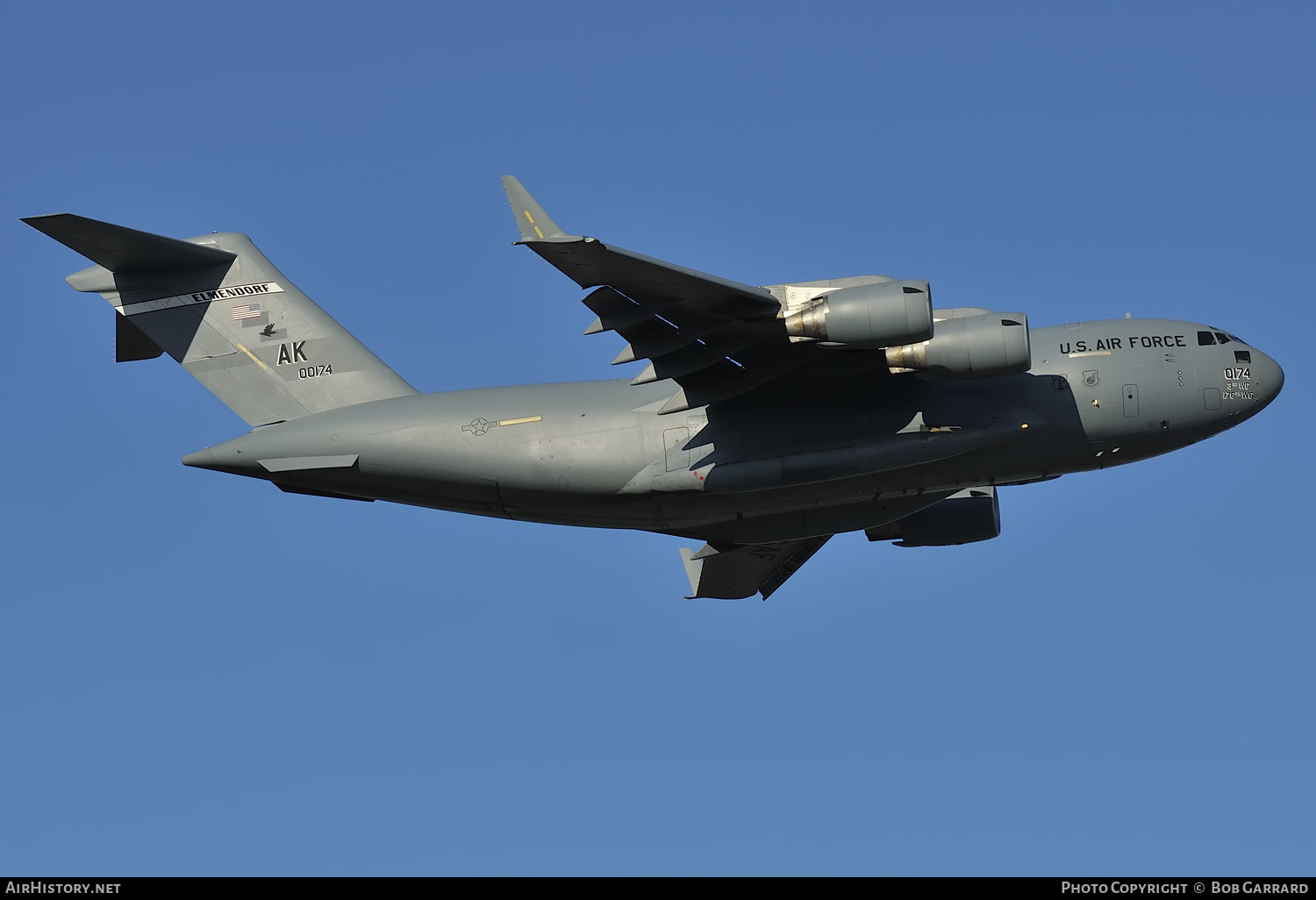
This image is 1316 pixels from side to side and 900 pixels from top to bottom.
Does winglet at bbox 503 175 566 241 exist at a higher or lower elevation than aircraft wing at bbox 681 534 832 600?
higher

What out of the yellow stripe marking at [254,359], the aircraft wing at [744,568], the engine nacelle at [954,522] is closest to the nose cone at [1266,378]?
the engine nacelle at [954,522]

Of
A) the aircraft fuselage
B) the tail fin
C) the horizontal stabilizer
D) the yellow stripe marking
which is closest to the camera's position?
the aircraft fuselage

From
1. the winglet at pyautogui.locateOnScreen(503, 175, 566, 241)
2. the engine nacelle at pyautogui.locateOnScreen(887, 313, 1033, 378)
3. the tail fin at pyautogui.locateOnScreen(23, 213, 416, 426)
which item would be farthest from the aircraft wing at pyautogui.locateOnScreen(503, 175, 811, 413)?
the tail fin at pyautogui.locateOnScreen(23, 213, 416, 426)

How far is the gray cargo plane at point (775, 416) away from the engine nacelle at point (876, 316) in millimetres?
17

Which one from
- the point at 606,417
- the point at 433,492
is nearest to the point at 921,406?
the point at 606,417

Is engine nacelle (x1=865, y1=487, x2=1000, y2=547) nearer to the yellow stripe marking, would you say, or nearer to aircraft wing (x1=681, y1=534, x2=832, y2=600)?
aircraft wing (x1=681, y1=534, x2=832, y2=600)

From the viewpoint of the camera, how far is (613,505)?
15.9m

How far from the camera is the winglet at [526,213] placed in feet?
45.1

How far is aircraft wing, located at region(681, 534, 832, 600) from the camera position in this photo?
18.7 m

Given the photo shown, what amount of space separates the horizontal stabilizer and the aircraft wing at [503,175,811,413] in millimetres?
4910

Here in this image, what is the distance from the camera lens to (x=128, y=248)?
1686 cm

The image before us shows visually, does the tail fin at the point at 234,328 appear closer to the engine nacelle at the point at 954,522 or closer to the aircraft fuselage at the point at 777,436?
the aircraft fuselage at the point at 777,436
